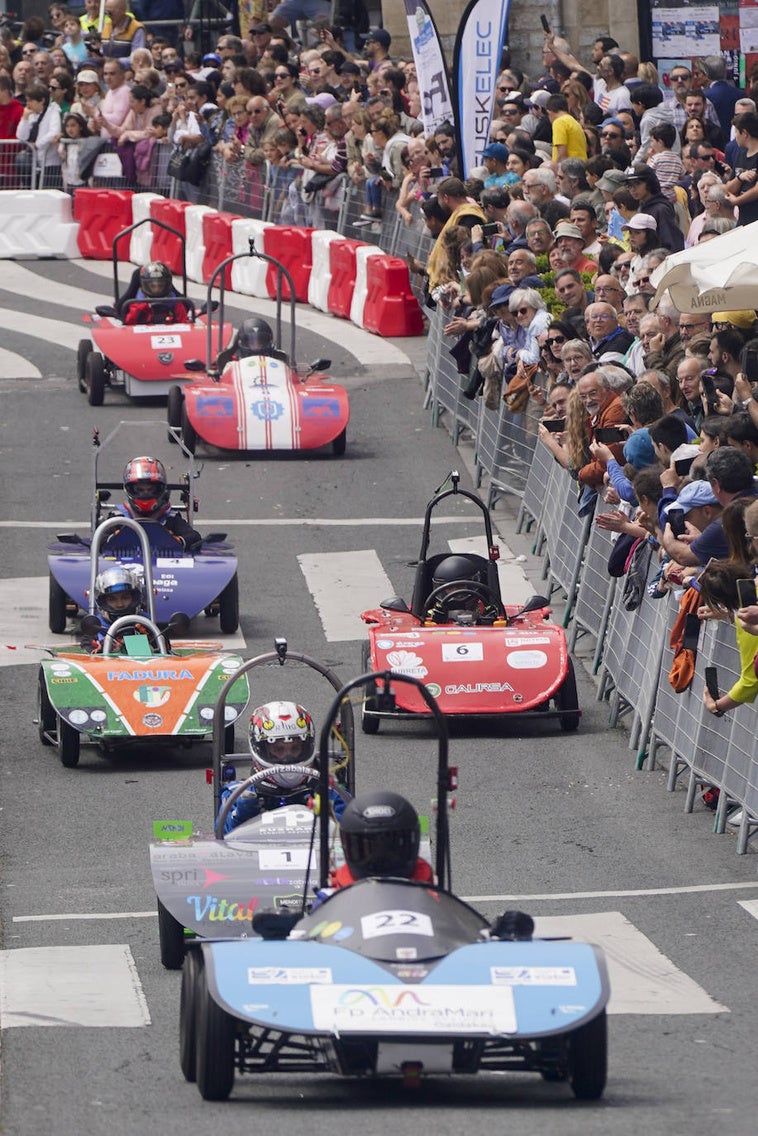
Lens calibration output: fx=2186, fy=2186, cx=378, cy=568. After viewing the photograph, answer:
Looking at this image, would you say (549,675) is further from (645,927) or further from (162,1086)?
(162,1086)

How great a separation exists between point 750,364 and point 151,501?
5.36 meters

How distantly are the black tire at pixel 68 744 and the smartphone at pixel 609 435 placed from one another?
4248 mm

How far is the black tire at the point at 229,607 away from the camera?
1625 centimetres

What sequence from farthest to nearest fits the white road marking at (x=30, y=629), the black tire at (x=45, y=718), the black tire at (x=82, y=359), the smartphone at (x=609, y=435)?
the black tire at (x=82, y=359) < the white road marking at (x=30, y=629) < the smartphone at (x=609, y=435) < the black tire at (x=45, y=718)

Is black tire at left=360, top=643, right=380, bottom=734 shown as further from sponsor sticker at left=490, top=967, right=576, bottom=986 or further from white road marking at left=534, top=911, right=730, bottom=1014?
sponsor sticker at left=490, top=967, right=576, bottom=986

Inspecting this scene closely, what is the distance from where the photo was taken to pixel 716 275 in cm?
1361

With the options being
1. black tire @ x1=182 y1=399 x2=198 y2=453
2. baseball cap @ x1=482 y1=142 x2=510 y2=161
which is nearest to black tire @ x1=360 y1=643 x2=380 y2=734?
black tire @ x1=182 y1=399 x2=198 y2=453

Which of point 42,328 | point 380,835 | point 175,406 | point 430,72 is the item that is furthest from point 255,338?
point 380,835

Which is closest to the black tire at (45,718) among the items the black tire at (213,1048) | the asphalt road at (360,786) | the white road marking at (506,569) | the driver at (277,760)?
the asphalt road at (360,786)

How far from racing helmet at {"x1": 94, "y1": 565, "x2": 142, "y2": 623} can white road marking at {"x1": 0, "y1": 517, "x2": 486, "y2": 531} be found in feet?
14.1

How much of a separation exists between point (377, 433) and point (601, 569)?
7476 mm

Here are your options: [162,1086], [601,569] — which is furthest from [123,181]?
[162,1086]

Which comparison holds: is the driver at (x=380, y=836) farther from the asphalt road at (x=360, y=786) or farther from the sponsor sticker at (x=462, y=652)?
the sponsor sticker at (x=462, y=652)

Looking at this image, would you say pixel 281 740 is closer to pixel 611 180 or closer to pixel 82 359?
pixel 611 180
